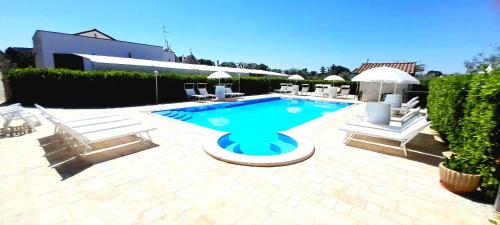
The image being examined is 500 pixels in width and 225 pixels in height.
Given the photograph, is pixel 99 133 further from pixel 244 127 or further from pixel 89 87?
pixel 89 87

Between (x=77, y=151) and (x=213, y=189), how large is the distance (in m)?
3.72

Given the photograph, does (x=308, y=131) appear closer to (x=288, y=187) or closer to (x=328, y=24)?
(x=288, y=187)

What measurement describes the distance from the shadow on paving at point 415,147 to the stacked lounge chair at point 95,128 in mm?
5792

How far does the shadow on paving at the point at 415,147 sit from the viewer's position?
5.08m

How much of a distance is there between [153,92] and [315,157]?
12689 mm

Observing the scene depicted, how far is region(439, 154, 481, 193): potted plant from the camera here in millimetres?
3258

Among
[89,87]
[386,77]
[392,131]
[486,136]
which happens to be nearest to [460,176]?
[486,136]

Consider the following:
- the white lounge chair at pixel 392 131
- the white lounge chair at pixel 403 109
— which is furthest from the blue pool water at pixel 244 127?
the white lounge chair at pixel 403 109

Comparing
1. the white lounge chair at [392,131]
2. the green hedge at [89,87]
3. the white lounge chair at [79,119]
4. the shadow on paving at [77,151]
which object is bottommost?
the shadow on paving at [77,151]

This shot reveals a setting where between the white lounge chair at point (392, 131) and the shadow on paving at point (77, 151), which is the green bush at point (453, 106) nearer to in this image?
the white lounge chair at point (392, 131)

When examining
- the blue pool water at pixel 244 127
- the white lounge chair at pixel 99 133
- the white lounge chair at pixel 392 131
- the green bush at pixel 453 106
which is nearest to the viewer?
the white lounge chair at pixel 99 133

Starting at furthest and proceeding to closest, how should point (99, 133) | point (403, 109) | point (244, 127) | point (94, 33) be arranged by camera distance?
point (94, 33) → point (403, 109) → point (244, 127) → point (99, 133)

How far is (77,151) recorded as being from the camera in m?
4.96

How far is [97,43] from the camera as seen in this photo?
23484 millimetres
